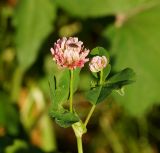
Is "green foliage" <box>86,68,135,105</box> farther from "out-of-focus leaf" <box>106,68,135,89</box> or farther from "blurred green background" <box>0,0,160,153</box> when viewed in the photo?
"blurred green background" <box>0,0,160,153</box>

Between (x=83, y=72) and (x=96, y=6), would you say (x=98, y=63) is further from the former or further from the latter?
(x=83, y=72)

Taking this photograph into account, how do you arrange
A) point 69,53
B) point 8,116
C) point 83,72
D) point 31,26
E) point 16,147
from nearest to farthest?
point 69,53
point 16,147
point 8,116
point 31,26
point 83,72

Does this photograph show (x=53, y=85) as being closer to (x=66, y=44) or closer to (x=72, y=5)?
(x=66, y=44)

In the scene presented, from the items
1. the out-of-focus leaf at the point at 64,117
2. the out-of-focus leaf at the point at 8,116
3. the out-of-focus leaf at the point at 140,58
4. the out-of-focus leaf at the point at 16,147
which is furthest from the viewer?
the out-of-focus leaf at the point at 140,58

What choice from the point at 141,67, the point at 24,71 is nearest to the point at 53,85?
the point at 141,67

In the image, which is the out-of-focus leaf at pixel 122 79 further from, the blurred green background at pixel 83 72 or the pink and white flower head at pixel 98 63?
the blurred green background at pixel 83 72

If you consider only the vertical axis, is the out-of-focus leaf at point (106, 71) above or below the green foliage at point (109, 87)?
above

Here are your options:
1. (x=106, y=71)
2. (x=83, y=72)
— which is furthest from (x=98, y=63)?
(x=83, y=72)

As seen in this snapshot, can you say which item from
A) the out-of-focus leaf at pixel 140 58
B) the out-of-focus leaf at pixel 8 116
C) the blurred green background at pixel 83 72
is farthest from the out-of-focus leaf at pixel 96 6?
the out-of-focus leaf at pixel 8 116
